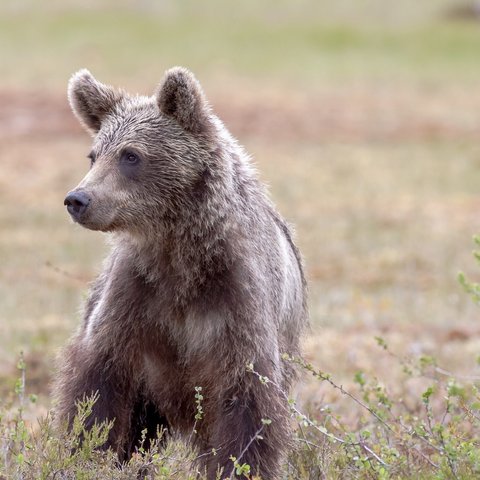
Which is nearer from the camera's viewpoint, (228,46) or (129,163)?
(129,163)

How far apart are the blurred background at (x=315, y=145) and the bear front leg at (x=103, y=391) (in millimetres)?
1202

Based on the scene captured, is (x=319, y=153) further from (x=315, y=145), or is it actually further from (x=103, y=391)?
(x=103, y=391)

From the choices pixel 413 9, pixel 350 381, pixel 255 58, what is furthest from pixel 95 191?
pixel 413 9

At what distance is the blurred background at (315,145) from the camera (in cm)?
1123

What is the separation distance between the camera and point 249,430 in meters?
5.19

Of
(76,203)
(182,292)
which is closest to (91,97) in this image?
(76,203)

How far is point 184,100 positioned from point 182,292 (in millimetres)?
966

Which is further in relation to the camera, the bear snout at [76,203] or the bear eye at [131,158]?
the bear eye at [131,158]

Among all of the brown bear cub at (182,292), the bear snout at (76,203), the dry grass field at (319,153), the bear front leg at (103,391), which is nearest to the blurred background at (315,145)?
the dry grass field at (319,153)

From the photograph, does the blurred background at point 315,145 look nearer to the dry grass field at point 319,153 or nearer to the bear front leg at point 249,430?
the dry grass field at point 319,153

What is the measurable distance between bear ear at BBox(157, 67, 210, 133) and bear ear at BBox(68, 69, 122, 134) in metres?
0.34

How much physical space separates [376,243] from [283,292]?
10233mm

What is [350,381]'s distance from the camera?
29.8ft

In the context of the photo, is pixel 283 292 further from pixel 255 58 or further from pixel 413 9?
pixel 413 9
